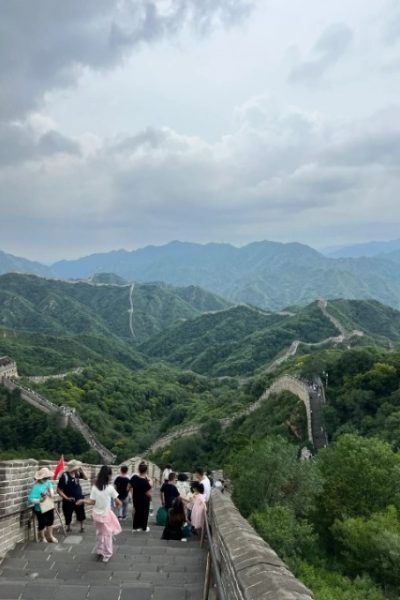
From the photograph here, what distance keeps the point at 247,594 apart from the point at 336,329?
302 ft

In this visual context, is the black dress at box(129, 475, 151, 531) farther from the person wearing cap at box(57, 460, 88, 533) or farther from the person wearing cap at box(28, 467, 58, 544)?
the person wearing cap at box(28, 467, 58, 544)

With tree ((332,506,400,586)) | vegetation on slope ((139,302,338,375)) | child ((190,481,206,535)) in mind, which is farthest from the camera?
vegetation on slope ((139,302,338,375))

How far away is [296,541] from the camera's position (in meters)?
12.8

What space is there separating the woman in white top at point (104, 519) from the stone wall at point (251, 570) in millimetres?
1759

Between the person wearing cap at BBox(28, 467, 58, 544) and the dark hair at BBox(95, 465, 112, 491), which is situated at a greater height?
the dark hair at BBox(95, 465, 112, 491)

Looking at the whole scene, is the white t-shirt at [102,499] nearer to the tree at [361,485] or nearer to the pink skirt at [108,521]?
the pink skirt at [108,521]

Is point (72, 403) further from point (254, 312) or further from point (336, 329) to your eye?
point (254, 312)

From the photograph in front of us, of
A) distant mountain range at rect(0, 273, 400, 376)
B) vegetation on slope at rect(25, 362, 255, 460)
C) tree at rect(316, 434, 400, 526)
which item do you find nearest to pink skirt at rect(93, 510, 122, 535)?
tree at rect(316, 434, 400, 526)

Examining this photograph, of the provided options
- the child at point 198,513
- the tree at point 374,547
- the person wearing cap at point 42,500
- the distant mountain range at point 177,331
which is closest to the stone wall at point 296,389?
the tree at point 374,547

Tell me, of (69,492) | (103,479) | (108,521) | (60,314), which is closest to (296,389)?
(69,492)

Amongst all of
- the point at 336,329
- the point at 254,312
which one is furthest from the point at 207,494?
the point at 254,312

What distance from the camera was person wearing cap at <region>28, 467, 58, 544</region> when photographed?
8703 millimetres

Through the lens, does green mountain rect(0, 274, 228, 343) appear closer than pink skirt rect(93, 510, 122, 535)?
No

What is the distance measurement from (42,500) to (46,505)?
0.39 feet
